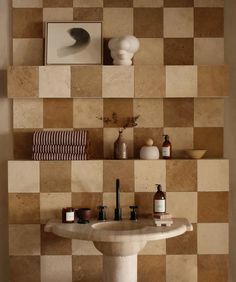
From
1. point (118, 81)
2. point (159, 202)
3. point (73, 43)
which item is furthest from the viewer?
point (73, 43)

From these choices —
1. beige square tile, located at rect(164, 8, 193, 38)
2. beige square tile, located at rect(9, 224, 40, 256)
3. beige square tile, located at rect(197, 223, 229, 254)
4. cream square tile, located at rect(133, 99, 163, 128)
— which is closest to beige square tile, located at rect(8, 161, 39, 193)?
beige square tile, located at rect(9, 224, 40, 256)

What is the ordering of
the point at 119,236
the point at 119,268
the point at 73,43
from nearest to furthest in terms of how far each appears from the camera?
the point at 119,236
the point at 119,268
the point at 73,43

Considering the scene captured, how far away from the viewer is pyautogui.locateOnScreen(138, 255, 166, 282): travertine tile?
329 cm

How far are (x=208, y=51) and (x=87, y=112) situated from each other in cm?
98

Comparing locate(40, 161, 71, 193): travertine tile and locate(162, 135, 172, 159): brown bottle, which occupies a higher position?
locate(162, 135, 172, 159): brown bottle

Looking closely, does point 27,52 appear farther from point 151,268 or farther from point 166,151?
point 151,268

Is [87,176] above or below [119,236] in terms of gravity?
above

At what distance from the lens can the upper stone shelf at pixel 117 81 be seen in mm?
3244

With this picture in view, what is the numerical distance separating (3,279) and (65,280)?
48 cm

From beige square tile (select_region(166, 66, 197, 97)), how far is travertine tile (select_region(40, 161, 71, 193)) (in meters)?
0.88

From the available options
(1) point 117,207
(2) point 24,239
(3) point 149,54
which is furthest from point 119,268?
(3) point 149,54

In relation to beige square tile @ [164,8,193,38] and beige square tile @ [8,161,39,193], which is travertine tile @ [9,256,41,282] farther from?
beige square tile @ [164,8,193,38]

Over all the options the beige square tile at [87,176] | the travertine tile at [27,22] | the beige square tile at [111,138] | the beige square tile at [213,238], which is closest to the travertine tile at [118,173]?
the beige square tile at [87,176]

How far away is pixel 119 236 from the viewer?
2.69 meters
